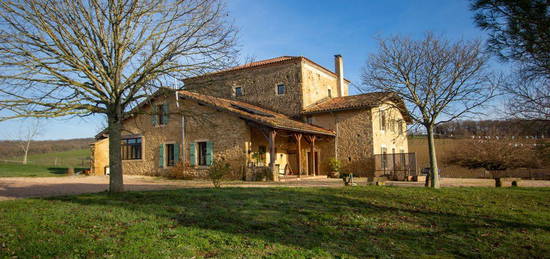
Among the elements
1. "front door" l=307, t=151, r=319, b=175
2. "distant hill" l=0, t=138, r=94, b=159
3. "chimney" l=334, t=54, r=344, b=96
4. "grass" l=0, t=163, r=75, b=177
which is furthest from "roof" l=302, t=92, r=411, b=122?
"distant hill" l=0, t=138, r=94, b=159

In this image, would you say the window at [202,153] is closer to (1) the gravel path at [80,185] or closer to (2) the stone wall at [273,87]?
(1) the gravel path at [80,185]

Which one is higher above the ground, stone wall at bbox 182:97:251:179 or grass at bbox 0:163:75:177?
stone wall at bbox 182:97:251:179

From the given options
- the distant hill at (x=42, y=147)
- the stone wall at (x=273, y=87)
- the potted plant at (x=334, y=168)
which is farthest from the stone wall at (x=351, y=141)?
the distant hill at (x=42, y=147)

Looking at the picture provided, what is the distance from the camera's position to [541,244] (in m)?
6.62

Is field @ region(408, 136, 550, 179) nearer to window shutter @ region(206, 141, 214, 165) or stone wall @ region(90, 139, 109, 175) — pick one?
window shutter @ region(206, 141, 214, 165)

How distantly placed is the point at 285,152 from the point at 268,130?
4236 millimetres

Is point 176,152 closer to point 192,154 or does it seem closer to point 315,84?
point 192,154

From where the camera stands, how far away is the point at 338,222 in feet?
23.7

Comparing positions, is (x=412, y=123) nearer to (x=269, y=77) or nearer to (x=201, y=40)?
(x=201, y=40)

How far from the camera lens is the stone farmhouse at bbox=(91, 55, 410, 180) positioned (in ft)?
57.2

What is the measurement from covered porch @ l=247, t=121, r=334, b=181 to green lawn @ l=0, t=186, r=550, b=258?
648cm

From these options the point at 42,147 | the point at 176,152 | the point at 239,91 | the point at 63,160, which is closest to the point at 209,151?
the point at 176,152

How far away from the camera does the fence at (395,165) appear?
18734mm

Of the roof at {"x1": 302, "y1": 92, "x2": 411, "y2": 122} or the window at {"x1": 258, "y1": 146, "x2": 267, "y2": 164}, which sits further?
the roof at {"x1": 302, "y1": 92, "x2": 411, "y2": 122}
